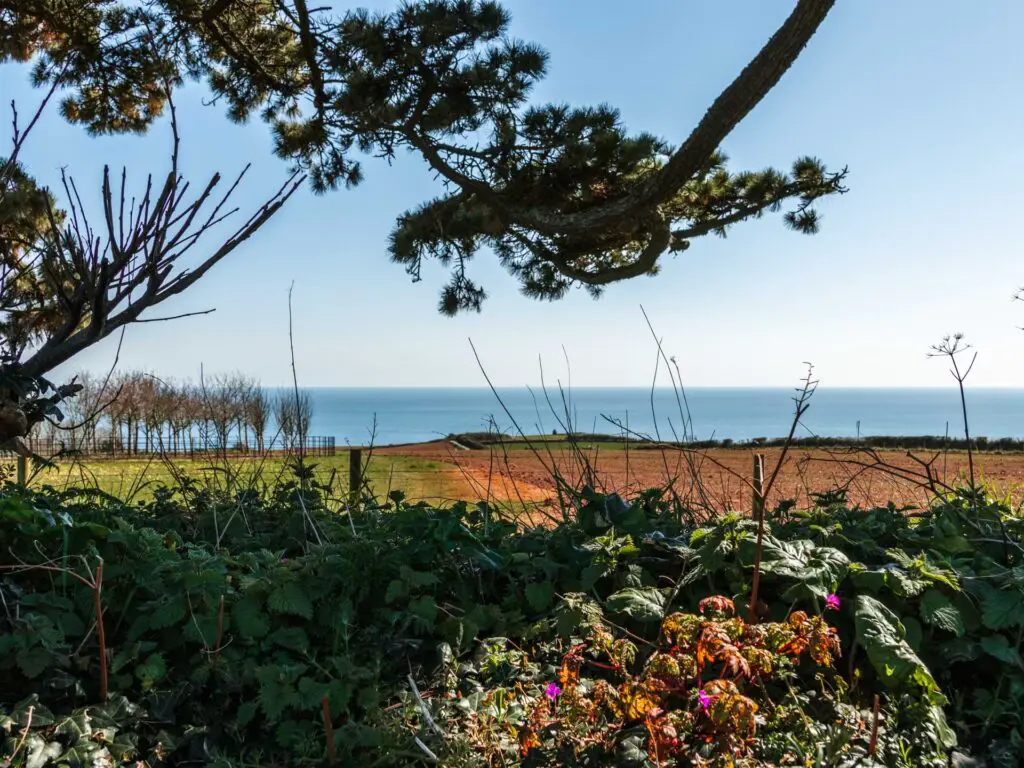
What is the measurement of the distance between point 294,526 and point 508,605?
3.23 feet

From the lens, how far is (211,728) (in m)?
1.93

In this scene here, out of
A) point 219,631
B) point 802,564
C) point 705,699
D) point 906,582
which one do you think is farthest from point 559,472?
point 705,699

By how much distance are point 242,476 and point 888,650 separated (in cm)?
334

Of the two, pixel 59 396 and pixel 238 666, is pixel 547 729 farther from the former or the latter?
pixel 59 396

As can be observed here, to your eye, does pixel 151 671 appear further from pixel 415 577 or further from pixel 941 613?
pixel 941 613

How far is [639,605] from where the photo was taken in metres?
2.08

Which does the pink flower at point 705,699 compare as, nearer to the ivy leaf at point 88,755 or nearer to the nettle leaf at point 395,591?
the nettle leaf at point 395,591

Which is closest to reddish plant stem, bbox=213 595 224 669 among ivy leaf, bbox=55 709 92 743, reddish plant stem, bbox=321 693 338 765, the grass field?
ivy leaf, bbox=55 709 92 743

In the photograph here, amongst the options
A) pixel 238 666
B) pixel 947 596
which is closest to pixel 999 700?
pixel 947 596

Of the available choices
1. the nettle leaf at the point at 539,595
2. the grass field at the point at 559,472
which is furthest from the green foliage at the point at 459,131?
the nettle leaf at the point at 539,595

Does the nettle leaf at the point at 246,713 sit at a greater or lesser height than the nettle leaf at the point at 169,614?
lesser

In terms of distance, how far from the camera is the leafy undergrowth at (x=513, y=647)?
5.73 ft

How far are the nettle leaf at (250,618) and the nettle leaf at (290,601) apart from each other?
35 millimetres

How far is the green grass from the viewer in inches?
146
